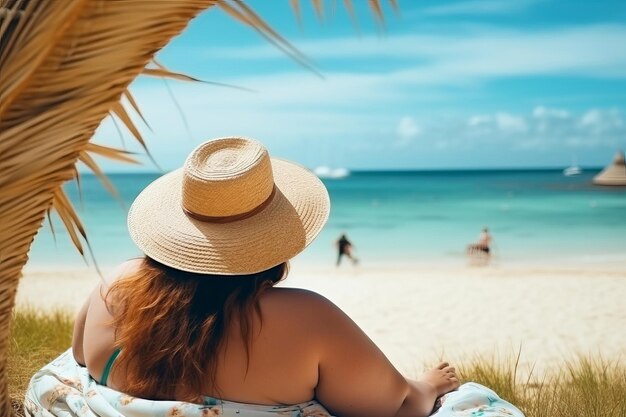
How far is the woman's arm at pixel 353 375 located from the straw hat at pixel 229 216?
0.17 metres

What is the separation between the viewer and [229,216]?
1.71 meters

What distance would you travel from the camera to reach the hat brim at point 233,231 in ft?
5.33

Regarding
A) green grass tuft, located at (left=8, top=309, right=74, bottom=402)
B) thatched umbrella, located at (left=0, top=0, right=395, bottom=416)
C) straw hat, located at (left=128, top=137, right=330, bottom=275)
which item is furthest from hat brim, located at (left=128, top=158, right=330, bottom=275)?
green grass tuft, located at (left=8, top=309, right=74, bottom=402)

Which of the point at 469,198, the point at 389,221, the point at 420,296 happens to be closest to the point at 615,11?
the point at 469,198

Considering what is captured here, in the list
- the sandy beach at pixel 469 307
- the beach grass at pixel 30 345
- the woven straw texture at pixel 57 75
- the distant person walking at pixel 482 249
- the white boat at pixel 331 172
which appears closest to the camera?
the woven straw texture at pixel 57 75

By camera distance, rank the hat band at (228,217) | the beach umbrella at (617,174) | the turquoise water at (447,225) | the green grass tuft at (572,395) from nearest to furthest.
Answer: the hat band at (228,217)
the green grass tuft at (572,395)
the turquoise water at (447,225)
the beach umbrella at (617,174)

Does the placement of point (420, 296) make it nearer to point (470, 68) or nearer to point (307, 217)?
point (307, 217)

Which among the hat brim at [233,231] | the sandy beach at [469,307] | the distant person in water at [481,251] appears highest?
the hat brim at [233,231]

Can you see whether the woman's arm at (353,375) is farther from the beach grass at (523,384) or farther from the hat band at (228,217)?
the beach grass at (523,384)

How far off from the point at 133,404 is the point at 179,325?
210 mm

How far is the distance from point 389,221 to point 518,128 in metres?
49.5

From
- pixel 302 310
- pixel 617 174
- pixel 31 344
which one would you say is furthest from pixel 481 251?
pixel 617 174

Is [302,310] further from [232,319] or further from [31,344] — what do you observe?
[31,344]

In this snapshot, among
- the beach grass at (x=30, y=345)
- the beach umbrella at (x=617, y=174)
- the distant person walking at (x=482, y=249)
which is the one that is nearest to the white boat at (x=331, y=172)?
the beach umbrella at (x=617, y=174)
